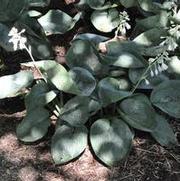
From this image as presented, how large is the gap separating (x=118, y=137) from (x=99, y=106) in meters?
0.24

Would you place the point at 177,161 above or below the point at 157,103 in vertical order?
below

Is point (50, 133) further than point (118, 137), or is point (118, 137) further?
point (50, 133)

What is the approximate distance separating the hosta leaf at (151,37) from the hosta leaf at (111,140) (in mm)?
764

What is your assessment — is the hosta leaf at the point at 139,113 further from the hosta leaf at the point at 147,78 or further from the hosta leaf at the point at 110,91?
the hosta leaf at the point at 147,78

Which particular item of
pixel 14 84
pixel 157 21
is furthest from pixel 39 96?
pixel 157 21

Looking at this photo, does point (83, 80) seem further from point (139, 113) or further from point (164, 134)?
point (164, 134)

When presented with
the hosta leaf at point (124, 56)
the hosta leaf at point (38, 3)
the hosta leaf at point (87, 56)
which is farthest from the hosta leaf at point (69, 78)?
the hosta leaf at point (38, 3)

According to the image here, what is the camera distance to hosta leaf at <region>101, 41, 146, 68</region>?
3.30 metres

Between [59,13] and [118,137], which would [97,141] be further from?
[59,13]

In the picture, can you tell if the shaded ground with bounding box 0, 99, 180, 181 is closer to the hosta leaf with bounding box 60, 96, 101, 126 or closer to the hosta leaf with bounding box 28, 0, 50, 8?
the hosta leaf with bounding box 60, 96, 101, 126

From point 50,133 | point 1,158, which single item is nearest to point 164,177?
point 50,133

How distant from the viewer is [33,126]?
320cm

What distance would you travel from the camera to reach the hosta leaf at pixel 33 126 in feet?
10.5

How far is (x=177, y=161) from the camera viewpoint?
3156mm
